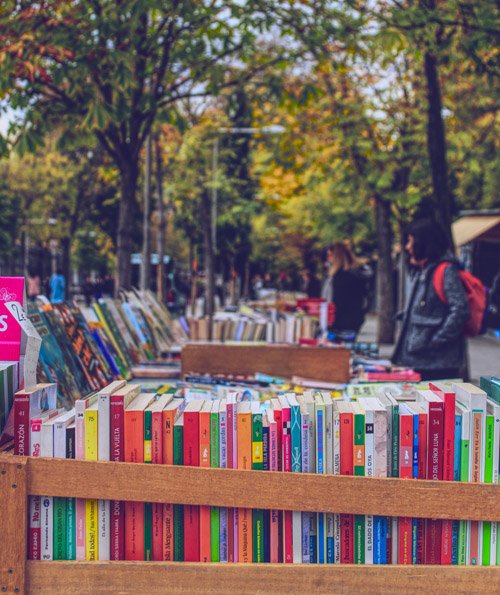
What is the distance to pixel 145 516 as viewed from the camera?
235cm

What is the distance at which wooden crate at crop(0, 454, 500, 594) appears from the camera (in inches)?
89.6

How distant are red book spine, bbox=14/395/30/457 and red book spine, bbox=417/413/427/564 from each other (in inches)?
49.3

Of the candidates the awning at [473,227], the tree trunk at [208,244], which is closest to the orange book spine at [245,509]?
the awning at [473,227]

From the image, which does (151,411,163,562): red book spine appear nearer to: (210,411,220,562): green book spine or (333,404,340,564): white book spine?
(210,411,220,562): green book spine

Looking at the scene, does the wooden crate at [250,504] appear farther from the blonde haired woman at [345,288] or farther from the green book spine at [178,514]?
the blonde haired woman at [345,288]

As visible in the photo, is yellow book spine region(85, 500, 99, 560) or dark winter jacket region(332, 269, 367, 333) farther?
dark winter jacket region(332, 269, 367, 333)

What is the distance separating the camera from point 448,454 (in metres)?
2.35

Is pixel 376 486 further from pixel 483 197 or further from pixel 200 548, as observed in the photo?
pixel 483 197

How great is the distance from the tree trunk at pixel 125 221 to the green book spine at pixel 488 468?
18.3 feet

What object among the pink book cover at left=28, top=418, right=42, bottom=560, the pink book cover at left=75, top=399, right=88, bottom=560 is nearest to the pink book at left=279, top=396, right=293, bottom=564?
the pink book cover at left=75, top=399, right=88, bottom=560

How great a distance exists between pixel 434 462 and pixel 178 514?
0.84 metres

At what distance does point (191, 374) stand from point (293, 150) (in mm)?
9697

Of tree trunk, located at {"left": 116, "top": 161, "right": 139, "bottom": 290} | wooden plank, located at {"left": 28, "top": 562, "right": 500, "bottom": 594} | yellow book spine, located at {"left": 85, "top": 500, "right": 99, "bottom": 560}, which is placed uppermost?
tree trunk, located at {"left": 116, "top": 161, "right": 139, "bottom": 290}

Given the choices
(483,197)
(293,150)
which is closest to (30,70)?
(293,150)
